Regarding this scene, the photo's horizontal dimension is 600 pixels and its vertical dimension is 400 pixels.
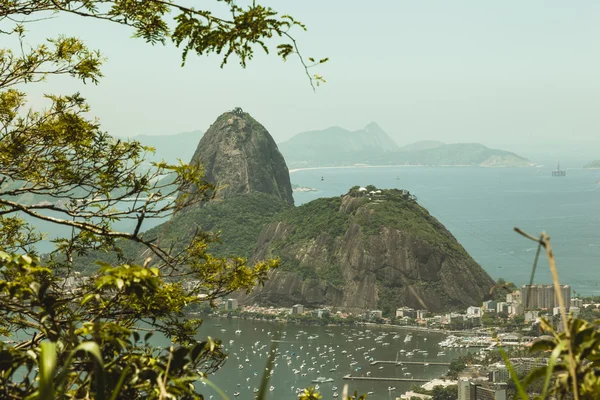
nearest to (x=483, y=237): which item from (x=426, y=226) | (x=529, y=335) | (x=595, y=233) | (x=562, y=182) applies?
(x=595, y=233)

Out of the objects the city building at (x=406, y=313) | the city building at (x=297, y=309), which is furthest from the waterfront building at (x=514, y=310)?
the city building at (x=297, y=309)

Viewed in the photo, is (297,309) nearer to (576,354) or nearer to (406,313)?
(406,313)

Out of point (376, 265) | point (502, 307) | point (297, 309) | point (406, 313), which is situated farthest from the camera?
point (376, 265)

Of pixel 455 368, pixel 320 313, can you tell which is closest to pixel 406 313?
pixel 320 313

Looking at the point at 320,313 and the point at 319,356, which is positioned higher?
the point at 320,313

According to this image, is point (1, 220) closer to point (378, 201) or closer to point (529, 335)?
point (529, 335)

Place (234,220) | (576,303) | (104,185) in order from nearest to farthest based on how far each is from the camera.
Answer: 1. (104,185)
2. (576,303)
3. (234,220)

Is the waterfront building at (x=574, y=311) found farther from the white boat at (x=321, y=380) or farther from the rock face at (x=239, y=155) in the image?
the rock face at (x=239, y=155)
